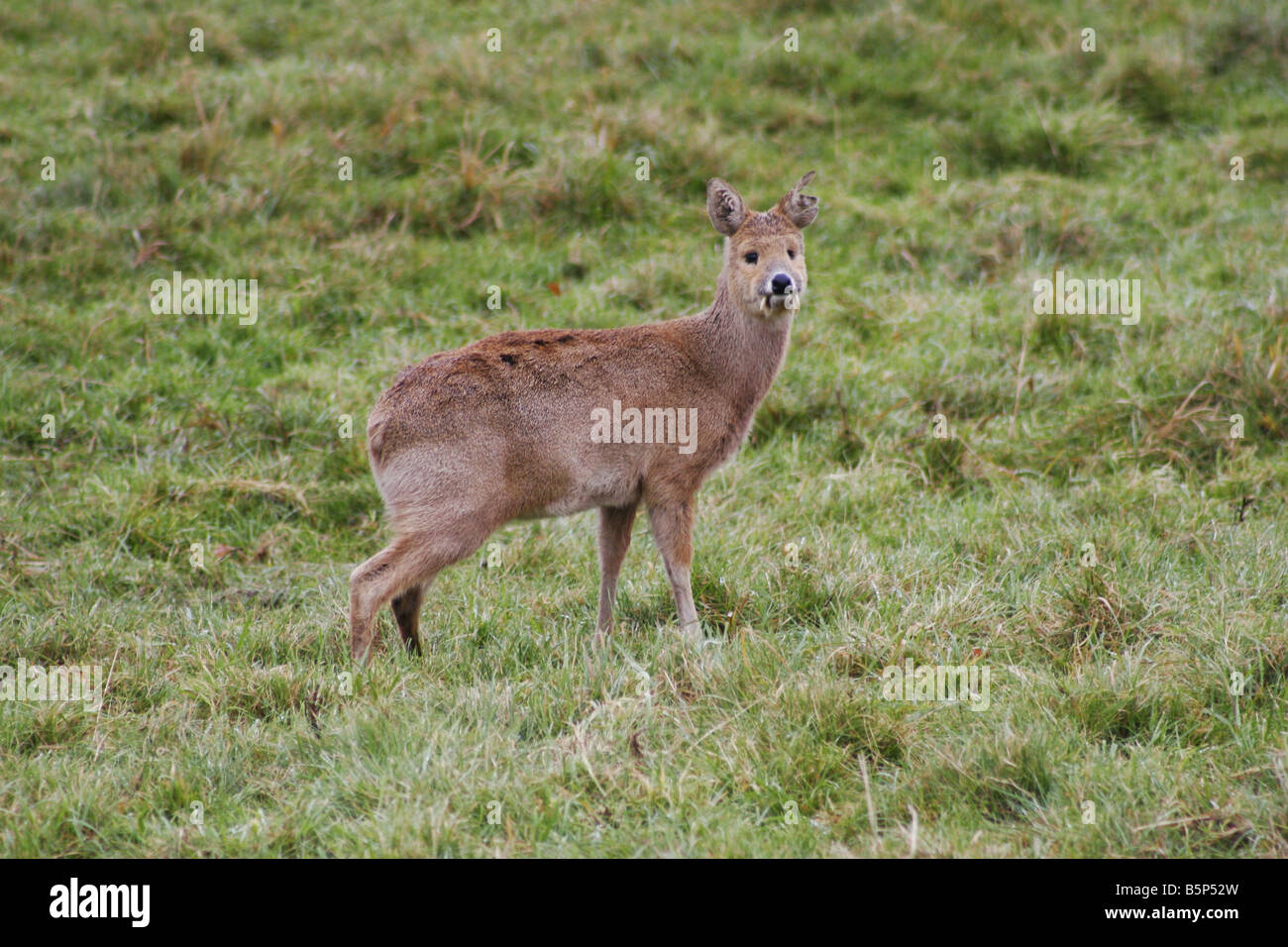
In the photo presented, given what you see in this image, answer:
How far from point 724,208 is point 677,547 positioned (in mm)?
1725

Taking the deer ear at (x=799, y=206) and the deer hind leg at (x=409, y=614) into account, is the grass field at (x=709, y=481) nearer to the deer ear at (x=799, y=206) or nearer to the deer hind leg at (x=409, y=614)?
the deer hind leg at (x=409, y=614)

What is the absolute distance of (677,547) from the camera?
5875mm

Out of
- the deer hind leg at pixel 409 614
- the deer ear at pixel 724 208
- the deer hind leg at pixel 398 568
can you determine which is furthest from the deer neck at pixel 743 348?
the deer hind leg at pixel 409 614

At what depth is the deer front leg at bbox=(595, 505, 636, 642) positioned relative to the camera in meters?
6.04

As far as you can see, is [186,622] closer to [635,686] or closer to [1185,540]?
[635,686]

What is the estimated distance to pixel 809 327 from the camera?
28.3 feet

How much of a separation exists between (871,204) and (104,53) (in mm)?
6906

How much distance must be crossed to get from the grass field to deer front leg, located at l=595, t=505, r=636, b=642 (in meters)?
0.15

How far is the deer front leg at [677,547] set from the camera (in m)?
5.82

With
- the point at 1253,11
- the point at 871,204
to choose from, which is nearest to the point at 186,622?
the point at 871,204

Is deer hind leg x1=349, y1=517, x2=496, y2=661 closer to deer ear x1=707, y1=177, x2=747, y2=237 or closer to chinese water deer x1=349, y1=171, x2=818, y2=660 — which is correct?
chinese water deer x1=349, y1=171, x2=818, y2=660

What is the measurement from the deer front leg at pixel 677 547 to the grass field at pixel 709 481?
22 cm

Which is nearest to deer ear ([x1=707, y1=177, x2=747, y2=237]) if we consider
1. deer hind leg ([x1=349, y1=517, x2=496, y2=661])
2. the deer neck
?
the deer neck

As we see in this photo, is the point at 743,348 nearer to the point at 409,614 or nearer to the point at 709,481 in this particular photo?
the point at 709,481
